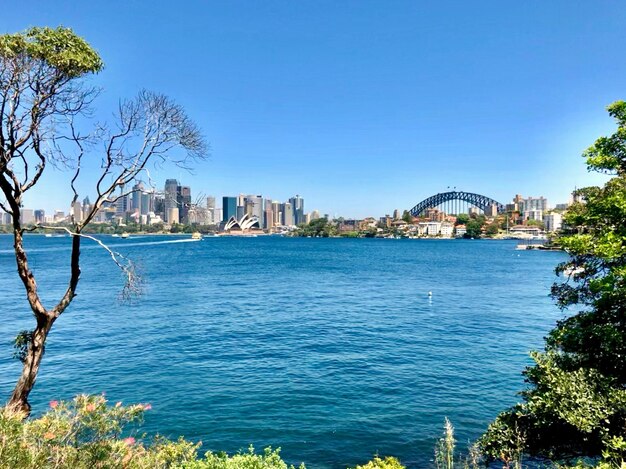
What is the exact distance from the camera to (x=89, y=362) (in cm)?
2147

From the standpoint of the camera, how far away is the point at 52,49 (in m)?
9.09

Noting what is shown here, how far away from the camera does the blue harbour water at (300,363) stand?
14703 millimetres

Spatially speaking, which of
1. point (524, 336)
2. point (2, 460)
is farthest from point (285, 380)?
point (524, 336)

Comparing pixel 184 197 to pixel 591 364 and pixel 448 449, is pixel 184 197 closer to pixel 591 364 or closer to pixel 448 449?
pixel 448 449

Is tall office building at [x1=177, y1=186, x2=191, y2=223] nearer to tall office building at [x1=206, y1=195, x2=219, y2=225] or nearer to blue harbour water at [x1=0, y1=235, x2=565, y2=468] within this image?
tall office building at [x1=206, y1=195, x2=219, y2=225]

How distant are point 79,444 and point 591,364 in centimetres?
1058

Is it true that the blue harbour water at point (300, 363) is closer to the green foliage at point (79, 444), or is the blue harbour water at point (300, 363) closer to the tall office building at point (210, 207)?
the tall office building at point (210, 207)

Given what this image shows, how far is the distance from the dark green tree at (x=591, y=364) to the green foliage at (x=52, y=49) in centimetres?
1226

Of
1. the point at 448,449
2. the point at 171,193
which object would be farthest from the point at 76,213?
the point at 448,449

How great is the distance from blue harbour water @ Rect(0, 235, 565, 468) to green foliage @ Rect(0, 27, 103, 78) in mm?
5192

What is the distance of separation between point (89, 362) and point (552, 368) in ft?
70.3

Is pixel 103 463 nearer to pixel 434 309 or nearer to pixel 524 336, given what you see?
pixel 524 336

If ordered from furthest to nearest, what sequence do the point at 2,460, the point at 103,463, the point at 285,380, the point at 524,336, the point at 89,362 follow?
the point at 524,336 < the point at 89,362 < the point at 285,380 < the point at 103,463 < the point at 2,460

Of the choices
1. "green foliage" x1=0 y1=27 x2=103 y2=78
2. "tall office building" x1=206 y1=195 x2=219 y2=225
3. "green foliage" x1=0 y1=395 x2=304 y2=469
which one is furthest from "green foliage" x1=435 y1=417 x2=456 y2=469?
"green foliage" x1=0 y1=27 x2=103 y2=78
